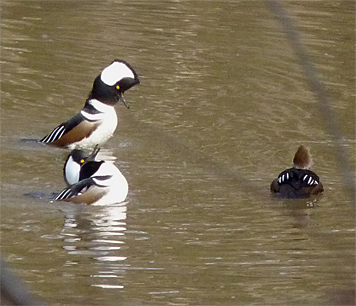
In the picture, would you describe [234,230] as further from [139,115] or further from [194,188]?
[139,115]

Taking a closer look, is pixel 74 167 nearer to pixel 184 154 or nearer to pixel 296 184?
pixel 296 184

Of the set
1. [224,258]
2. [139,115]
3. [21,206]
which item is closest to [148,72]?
[139,115]

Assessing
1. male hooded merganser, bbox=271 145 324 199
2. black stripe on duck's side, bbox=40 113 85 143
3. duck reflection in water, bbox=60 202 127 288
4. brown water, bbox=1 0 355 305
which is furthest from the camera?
black stripe on duck's side, bbox=40 113 85 143

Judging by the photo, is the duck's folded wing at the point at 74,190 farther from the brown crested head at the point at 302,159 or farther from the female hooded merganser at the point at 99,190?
the brown crested head at the point at 302,159

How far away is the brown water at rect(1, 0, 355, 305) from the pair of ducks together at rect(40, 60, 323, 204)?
0.14 metres

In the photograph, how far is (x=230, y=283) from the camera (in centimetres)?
512

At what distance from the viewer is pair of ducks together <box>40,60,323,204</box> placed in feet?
22.5

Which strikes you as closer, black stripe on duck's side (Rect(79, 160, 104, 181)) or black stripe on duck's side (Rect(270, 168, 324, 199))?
black stripe on duck's side (Rect(79, 160, 104, 181))

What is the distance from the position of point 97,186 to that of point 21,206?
0.63 meters

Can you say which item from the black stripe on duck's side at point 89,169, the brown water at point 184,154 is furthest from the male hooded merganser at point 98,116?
the black stripe on duck's side at point 89,169

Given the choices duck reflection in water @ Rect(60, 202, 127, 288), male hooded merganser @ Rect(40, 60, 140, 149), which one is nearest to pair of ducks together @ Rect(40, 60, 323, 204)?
male hooded merganser @ Rect(40, 60, 140, 149)

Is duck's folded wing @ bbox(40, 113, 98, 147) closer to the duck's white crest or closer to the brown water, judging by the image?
the brown water

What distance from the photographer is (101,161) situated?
23.4ft

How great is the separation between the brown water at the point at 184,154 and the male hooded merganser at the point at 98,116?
0.63 feet
